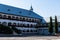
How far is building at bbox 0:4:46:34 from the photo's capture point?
57.2 meters

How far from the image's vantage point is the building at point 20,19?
188 feet

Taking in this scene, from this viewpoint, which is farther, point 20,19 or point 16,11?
point 16,11

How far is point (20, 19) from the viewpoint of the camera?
205 feet

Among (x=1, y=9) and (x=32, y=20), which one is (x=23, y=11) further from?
(x=1, y=9)

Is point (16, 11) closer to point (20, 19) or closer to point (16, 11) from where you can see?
point (16, 11)

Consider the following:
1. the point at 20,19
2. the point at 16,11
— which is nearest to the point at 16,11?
the point at 16,11

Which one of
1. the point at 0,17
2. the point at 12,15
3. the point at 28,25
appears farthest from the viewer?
the point at 28,25

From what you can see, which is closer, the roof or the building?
the building

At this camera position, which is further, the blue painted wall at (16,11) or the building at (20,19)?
the blue painted wall at (16,11)

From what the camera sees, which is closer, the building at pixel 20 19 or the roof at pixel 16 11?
the building at pixel 20 19

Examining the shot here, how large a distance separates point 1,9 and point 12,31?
10.5 m

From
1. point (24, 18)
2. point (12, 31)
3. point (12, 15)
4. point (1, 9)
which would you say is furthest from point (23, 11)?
point (12, 31)

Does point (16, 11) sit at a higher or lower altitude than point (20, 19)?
higher

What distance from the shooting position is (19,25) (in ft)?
199
